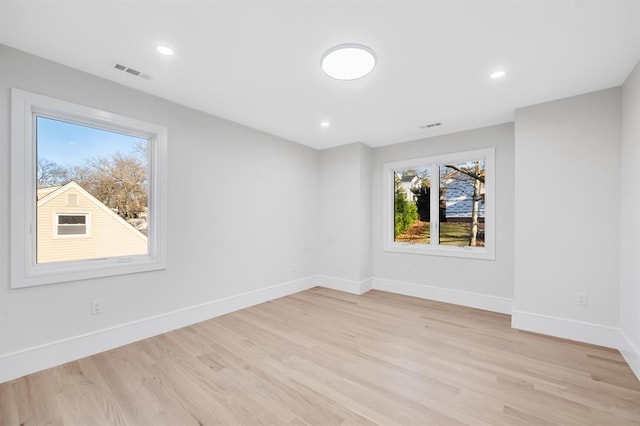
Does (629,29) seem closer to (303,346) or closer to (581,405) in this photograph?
(581,405)

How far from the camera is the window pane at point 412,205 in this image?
14.6 ft

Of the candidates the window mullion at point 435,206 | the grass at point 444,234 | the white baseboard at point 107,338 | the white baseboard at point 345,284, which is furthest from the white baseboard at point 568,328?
the white baseboard at point 107,338

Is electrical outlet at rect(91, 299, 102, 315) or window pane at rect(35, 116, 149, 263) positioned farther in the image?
electrical outlet at rect(91, 299, 102, 315)

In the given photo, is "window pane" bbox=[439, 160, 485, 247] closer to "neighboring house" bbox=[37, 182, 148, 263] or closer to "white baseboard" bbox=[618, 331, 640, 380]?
"white baseboard" bbox=[618, 331, 640, 380]

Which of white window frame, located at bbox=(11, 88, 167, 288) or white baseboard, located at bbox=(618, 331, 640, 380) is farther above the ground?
white window frame, located at bbox=(11, 88, 167, 288)

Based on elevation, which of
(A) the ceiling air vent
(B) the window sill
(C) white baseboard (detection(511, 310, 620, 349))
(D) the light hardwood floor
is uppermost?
(A) the ceiling air vent

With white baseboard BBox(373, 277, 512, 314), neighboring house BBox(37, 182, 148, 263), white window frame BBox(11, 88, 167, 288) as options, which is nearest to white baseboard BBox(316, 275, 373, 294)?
white baseboard BBox(373, 277, 512, 314)

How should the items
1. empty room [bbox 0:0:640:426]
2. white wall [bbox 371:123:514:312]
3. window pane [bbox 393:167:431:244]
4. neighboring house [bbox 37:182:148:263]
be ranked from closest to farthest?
1. empty room [bbox 0:0:640:426]
2. neighboring house [bbox 37:182:148:263]
3. white wall [bbox 371:123:514:312]
4. window pane [bbox 393:167:431:244]

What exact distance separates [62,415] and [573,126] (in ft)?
16.5

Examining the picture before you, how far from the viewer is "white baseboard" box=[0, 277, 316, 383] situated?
2082 millimetres

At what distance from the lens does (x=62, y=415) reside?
1.71 m

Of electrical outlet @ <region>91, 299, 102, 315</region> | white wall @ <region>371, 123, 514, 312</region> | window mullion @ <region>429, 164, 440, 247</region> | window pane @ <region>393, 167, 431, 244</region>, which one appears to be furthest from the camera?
window pane @ <region>393, 167, 431, 244</region>

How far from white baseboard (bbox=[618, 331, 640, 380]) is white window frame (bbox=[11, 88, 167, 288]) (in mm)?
4393

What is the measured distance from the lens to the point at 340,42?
1.98 metres
